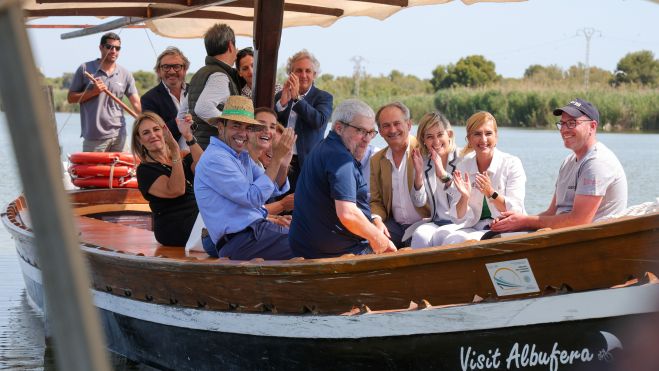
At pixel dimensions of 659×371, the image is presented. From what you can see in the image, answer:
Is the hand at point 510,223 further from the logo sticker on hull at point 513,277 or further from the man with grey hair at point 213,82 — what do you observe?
the man with grey hair at point 213,82

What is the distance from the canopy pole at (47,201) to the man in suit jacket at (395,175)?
3.95 metres

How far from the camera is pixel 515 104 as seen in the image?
2702 centimetres

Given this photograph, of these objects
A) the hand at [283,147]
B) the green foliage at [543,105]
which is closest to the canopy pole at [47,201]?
the hand at [283,147]

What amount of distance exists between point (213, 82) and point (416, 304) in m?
2.34

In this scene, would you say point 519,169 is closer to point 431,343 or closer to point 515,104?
point 431,343

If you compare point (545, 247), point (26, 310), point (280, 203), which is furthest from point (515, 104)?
point (545, 247)

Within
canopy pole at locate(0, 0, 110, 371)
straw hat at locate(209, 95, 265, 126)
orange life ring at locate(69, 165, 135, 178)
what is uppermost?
canopy pole at locate(0, 0, 110, 371)

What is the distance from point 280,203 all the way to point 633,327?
2.38 meters

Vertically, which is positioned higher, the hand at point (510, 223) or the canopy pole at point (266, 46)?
the canopy pole at point (266, 46)

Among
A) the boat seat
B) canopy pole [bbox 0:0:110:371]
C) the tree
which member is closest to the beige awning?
the boat seat

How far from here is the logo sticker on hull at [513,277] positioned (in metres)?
3.40

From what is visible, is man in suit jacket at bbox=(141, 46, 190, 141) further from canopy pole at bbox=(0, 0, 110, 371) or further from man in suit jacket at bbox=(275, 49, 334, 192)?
canopy pole at bbox=(0, 0, 110, 371)

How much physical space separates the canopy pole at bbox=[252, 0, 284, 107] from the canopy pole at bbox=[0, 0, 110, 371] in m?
4.64

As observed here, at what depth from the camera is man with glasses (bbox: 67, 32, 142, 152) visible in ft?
28.3
